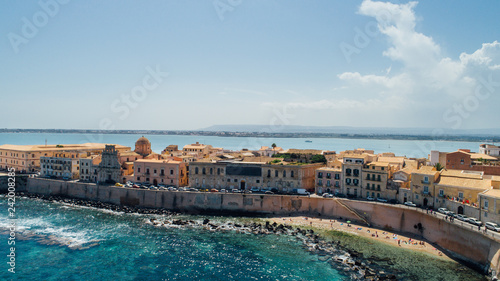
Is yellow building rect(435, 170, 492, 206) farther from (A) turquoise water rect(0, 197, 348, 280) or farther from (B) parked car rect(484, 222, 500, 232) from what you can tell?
(A) turquoise water rect(0, 197, 348, 280)

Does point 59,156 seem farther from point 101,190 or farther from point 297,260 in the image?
point 297,260

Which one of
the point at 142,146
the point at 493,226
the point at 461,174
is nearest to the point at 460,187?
the point at 461,174

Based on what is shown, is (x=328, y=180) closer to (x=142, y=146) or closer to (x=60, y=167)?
(x=142, y=146)

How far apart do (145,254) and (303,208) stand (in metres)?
25.2

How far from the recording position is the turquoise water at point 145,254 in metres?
34.9

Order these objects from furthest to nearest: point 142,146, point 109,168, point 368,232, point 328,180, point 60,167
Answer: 1. point 142,146
2. point 60,167
3. point 109,168
4. point 328,180
5. point 368,232

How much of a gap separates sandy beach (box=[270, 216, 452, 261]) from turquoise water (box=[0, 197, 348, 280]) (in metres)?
6.59

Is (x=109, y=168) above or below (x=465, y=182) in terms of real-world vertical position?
below

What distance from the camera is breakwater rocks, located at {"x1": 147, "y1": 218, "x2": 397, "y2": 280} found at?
34375mm

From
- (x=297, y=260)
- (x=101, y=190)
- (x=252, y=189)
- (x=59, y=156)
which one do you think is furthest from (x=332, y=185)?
(x=59, y=156)

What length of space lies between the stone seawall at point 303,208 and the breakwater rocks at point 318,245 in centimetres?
547

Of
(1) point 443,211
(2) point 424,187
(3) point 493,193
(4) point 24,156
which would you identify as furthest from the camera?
(4) point 24,156

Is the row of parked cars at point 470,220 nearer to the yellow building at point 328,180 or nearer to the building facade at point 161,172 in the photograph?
the yellow building at point 328,180

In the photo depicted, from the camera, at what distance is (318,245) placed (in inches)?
1654
